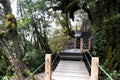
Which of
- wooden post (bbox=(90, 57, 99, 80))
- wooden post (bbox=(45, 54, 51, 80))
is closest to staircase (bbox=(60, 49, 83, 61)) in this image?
wooden post (bbox=(45, 54, 51, 80))

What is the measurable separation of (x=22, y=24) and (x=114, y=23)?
462 cm

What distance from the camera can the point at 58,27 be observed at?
1978cm

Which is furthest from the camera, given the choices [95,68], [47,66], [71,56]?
[71,56]

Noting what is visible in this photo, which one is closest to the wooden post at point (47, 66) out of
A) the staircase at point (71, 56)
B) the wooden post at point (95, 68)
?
the wooden post at point (95, 68)

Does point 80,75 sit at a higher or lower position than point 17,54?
lower

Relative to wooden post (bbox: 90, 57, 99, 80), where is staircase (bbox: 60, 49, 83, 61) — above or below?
below

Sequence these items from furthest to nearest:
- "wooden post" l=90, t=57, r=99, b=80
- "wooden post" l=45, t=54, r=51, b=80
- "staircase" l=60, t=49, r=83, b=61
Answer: "staircase" l=60, t=49, r=83, b=61 → "wooden post" l=45, t=54, r=51, b=80 → "wooden post" l=90, t=57, r=99, b=80

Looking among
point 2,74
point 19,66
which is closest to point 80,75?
point 19,66

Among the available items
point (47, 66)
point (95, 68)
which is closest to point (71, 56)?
point (47, 66)

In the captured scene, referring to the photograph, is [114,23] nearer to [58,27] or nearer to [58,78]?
[58,78]

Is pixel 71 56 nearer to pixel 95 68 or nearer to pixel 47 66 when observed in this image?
pixel 47 66

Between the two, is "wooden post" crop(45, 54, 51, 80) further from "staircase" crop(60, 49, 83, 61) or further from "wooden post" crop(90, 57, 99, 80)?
"staircase" crop(60, 49, 83, 61)

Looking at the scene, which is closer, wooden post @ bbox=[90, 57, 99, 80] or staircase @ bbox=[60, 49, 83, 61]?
wooden post @ bbox=[90, 57, 99, 80]

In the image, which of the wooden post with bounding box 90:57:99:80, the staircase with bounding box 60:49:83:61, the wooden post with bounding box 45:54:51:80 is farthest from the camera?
the staircase with bounding box 60:49:83:61
